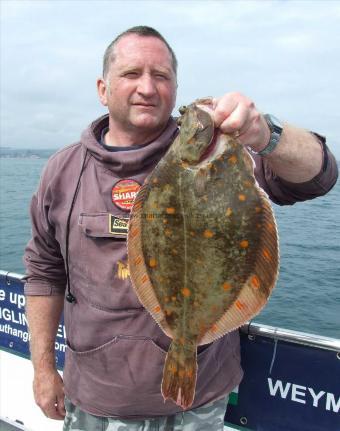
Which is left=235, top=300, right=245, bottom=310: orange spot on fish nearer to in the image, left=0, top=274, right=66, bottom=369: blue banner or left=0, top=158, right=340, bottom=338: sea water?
left=0, top=274, right=66, bottom=369: blue banner

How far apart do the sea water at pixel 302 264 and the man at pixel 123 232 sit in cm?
715

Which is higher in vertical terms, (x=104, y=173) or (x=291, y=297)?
(x=104, y=173)

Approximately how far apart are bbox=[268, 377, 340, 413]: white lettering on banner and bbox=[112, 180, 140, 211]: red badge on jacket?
5.42 feet

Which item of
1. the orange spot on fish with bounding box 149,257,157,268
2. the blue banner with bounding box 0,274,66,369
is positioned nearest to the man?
the orange spot on fish with bounding box 149,257,157,268

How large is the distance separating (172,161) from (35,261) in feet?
4.91

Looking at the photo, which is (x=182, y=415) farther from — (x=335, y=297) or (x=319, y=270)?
(x=319, y=270)

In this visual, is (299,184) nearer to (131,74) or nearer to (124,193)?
(124,193)

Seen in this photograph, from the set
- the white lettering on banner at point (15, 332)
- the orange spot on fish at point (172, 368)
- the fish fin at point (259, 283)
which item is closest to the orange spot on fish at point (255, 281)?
the fish fin at point (259, 283)

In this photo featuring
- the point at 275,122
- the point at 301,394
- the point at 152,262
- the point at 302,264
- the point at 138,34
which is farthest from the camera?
the point at 302,264

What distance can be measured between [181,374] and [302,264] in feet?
38.4

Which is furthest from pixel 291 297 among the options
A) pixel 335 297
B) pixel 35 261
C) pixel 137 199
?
pixel 137 199

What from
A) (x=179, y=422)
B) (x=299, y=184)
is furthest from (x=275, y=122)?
(x=179, y=422)

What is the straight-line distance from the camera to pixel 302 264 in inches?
519

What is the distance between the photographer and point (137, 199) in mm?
2090
